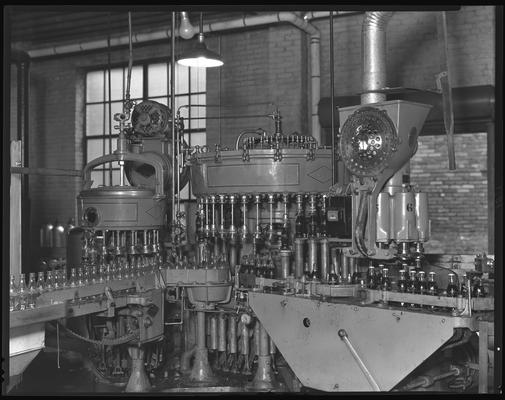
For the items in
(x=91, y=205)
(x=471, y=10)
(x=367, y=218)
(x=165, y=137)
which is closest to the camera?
(x=367, y=218)

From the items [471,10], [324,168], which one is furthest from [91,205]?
[471,10]

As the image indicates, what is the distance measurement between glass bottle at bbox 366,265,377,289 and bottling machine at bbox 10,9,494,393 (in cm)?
1

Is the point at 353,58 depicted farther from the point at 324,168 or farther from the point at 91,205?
the point at 91,205

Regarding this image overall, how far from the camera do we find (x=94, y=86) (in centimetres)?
1203

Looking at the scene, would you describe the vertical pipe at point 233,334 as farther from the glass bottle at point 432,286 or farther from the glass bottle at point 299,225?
the glass bottle at point 432,286

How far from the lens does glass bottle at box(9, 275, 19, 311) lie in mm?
4449

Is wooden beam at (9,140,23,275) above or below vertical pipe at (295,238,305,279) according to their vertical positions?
above

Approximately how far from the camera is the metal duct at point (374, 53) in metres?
5.50

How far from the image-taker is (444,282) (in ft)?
17.7

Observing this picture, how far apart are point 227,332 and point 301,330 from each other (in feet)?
3.84

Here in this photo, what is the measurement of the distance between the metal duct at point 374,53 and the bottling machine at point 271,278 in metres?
0.05

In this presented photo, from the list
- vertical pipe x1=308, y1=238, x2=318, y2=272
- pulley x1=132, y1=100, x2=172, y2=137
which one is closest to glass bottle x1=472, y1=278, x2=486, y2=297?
vertical pipe x1=308, y1=238, x2=318, y2=272

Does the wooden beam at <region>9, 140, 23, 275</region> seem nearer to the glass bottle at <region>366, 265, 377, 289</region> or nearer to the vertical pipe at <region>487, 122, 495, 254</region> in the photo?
the glass bottle at <region>366, 265, 377, 289</region>

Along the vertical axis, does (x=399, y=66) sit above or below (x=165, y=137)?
above
